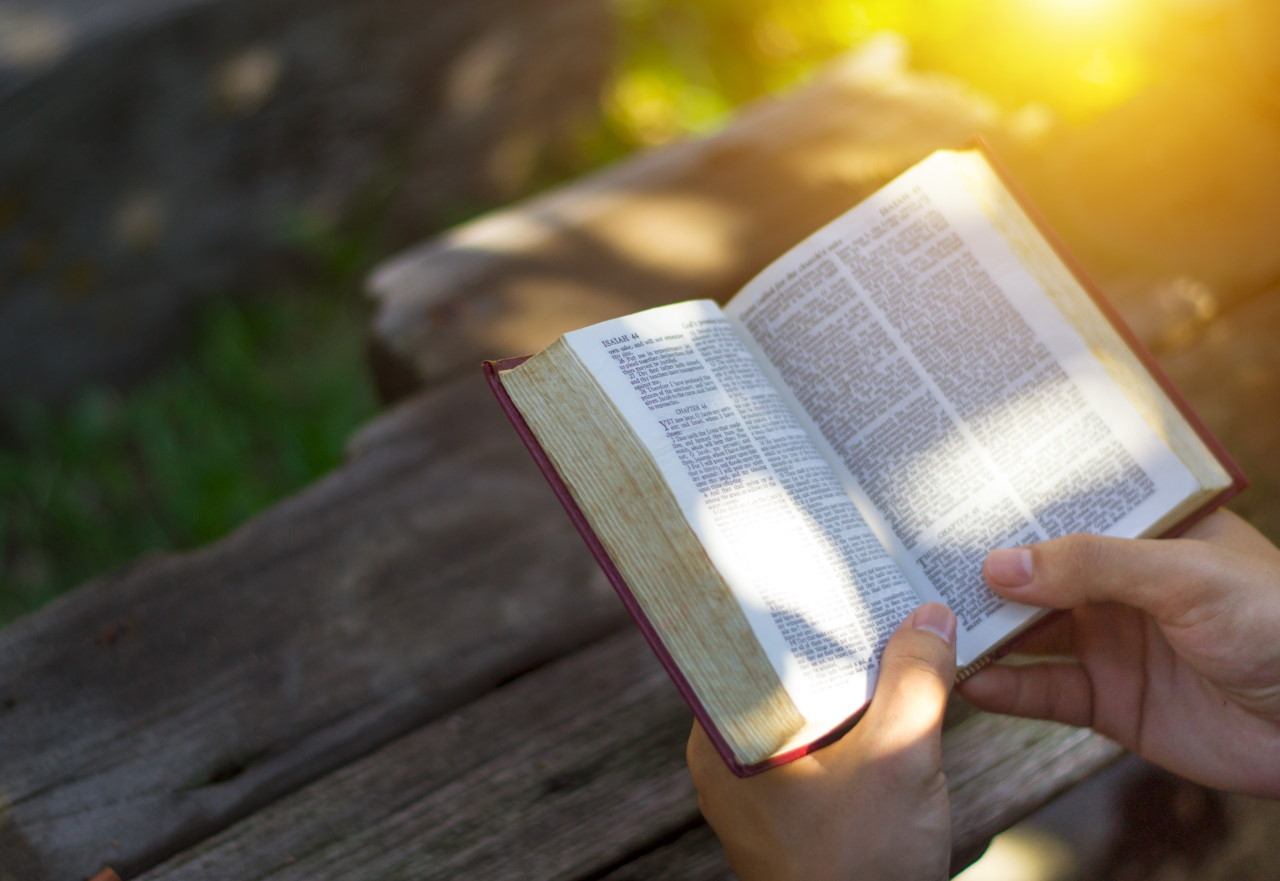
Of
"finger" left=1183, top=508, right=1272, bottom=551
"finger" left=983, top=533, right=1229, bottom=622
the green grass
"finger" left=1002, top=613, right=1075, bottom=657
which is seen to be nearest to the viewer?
"finger" left=983, top=533, right=1229, bottom=622

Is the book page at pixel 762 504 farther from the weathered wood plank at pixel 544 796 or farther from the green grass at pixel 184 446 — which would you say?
the green grass at pixel 184 446

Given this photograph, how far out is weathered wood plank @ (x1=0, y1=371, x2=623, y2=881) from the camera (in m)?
1.12

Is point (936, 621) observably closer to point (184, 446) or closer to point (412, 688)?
point (412, 688)

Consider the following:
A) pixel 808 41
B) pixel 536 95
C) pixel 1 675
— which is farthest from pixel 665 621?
pixel 808 41

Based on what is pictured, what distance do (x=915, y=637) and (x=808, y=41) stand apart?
2715 mm

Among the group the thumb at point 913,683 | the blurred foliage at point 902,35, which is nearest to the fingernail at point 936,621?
the thumb at point 913,683

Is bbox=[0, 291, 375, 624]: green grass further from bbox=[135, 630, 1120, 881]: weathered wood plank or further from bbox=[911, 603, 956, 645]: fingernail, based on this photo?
bbox=[911, 603, 956, 645]: fingernail

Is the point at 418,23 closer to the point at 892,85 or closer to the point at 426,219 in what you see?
the point at 426,219

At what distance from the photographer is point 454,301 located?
1664 mm

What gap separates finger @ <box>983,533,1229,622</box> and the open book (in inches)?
2.2

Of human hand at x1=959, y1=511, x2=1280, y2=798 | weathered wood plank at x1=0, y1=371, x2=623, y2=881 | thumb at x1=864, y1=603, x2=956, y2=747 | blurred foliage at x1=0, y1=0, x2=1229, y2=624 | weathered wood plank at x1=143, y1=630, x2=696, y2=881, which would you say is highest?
blurred foliage at x1=0, y1=0, x2=1229, y2=624

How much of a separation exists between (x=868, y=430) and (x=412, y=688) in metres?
0.70

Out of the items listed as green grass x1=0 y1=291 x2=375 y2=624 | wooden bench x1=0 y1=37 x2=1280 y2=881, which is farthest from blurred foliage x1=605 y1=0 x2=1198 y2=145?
green grass x1=0 y1=291 x2=375 y2=624

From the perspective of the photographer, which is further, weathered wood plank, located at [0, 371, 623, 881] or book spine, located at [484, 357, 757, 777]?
weathered wood plank, located at [0, 371, 623, 881]
